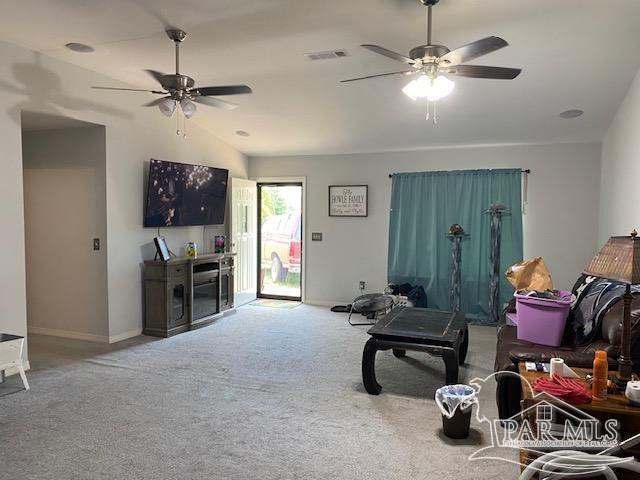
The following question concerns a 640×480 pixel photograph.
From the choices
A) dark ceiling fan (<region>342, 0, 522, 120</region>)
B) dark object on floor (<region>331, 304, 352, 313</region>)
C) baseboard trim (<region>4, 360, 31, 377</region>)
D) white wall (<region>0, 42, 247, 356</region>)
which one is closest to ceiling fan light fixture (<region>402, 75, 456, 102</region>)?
dark ceiling fan (<region>342, 0, 522, 120</region>)

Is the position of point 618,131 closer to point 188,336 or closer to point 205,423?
point 205,423

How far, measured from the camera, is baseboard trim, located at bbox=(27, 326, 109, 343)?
16.1 feet

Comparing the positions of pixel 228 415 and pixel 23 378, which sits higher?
pixel 23 378

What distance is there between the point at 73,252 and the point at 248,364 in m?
2.41

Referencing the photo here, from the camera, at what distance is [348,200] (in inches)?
269

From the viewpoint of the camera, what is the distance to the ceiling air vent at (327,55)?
3855 millimetres

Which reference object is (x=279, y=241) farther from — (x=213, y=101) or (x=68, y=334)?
(x=213, y=101)

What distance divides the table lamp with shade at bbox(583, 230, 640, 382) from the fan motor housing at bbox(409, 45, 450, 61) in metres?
1.43

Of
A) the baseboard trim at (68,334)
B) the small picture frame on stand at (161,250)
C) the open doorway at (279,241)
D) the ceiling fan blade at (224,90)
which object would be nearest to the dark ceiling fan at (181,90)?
the ceiling fan blade at (224,90)

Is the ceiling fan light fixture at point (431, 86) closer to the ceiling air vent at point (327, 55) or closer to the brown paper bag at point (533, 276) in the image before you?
the ceiling air vent at point (327, 55)

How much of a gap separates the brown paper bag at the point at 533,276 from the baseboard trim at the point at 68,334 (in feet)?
14.0

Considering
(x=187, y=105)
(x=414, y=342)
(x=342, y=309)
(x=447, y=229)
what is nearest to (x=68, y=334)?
(x=187, y=105)

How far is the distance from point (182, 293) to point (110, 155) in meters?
1.73

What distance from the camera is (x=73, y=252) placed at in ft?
16.5
